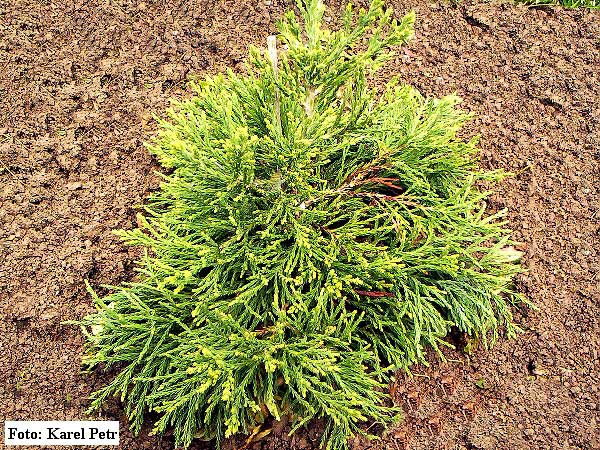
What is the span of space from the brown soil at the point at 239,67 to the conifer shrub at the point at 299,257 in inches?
10.8

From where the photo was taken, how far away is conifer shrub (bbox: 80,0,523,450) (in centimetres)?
284

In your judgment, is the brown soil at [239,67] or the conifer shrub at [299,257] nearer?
the conifer shrub at [299,257]

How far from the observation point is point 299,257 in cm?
300

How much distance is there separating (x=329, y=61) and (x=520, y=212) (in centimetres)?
186

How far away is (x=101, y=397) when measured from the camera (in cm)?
313

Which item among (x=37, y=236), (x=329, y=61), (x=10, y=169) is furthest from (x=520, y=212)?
Result: (x=10, y=169)

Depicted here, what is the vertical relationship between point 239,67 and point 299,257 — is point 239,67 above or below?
above

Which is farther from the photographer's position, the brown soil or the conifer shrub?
the brown soil

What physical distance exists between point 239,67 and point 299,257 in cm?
206

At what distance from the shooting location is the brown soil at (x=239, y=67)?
338cm

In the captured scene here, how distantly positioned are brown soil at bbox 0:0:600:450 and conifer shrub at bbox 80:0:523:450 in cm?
27

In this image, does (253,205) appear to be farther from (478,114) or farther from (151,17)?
(151,17)

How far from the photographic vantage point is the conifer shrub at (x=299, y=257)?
112 inches

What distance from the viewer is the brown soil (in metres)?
3.38
